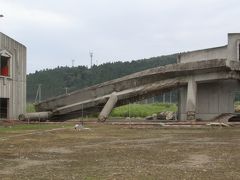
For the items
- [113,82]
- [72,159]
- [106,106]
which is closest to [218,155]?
[72,159]

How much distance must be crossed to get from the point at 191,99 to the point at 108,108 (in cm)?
600

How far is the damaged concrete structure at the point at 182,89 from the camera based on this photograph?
37.6 m

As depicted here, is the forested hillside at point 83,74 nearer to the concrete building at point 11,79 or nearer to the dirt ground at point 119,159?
the concrete building at point 11,79

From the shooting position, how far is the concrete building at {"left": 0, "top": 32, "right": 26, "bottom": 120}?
37.0m

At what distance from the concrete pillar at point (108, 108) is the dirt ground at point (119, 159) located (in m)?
15.4

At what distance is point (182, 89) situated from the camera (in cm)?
4119

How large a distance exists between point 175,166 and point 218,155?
2.76m

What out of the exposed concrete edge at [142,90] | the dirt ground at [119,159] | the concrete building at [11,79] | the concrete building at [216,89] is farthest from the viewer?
the concrete building at [216,89]

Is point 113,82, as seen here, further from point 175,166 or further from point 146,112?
point 175,166

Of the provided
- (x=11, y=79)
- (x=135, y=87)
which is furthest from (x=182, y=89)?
(x=11, y=79)

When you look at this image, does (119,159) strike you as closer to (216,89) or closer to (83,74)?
(216,89)

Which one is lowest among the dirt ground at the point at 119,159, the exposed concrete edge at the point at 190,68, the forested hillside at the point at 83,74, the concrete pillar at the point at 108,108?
the dirt ground at the point at 119,159

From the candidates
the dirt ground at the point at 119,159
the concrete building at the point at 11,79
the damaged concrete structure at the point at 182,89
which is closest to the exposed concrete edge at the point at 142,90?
the damaged concrete structure at the point at 182,89

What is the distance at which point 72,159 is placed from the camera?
14.4m
